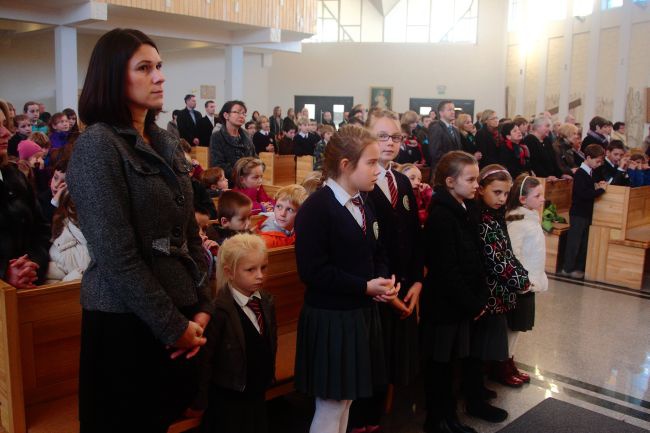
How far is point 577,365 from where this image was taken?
4.34 meters

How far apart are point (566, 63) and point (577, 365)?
44.6ft

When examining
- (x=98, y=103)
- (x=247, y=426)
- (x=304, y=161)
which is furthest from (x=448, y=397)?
(x=304, y=161)

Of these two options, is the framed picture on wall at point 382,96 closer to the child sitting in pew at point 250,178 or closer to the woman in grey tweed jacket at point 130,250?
the child sitting in pew at point 250,178

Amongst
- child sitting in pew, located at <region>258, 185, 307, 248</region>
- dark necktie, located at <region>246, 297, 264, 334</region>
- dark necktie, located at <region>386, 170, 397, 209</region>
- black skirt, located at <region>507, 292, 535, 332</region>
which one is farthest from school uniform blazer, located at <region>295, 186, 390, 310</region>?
black skirt, located at <region>507, 292, 535, 332</region>

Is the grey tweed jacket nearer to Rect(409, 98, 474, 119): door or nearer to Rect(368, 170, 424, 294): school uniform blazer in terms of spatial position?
Rect(368, 170, 424, 294): school uniform blazer

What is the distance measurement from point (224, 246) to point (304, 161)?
8.35m

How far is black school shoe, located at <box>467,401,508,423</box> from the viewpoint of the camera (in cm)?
349

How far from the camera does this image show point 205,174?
16.7ft

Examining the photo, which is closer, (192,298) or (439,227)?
(192,298)

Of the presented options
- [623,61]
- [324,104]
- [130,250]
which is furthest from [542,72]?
[130,250]

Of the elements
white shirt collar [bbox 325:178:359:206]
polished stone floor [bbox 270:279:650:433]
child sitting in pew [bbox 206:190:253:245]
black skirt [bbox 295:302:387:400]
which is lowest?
polished stone floor [bbox 270:279:650:433]

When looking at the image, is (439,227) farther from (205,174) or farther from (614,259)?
(614,259)

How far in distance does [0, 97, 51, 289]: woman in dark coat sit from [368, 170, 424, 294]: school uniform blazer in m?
1.58

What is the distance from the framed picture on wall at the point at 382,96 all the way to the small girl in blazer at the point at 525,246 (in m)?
17.6
